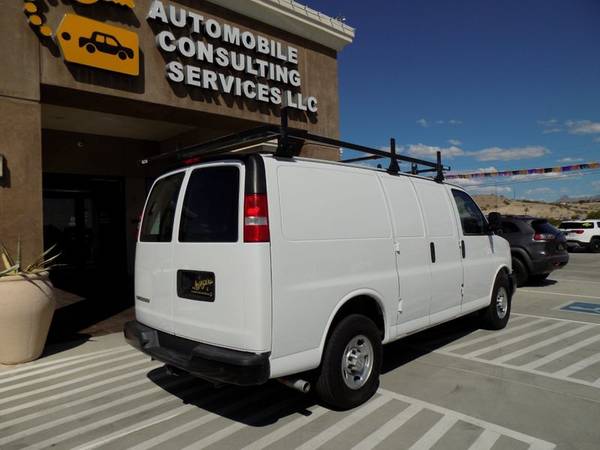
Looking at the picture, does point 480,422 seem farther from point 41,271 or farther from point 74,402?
point 41,271

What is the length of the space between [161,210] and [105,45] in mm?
4319

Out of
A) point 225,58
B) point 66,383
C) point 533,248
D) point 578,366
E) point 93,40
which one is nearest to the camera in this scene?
point 66,383

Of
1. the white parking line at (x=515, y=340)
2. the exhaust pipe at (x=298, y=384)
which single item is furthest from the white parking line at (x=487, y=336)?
the exhaust pipe at (x=298, y=384)

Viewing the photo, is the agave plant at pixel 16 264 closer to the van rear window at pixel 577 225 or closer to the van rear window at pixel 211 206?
the van rear window at pixel 211 206

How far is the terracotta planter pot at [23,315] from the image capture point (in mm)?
5168

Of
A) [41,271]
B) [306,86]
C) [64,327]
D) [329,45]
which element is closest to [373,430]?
[41,271]

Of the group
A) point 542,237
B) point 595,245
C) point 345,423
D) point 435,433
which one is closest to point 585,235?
point 595,245

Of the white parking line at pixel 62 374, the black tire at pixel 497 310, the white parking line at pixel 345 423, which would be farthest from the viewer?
the black tire at pixel 497 310

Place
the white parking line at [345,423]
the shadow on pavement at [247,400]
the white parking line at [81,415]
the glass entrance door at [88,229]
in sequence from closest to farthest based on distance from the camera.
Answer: the white parking line at [345,423], the white parking line at [81,415], the shadow on pavement at [247,400], the glass entrance door at [88,229]

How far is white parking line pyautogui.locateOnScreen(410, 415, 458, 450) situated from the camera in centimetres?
326

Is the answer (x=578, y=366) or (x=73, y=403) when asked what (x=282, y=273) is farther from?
(x=578, y=366)

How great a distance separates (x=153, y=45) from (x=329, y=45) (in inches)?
174

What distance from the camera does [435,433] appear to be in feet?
11.3

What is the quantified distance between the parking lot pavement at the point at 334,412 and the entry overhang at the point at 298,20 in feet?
21.8
